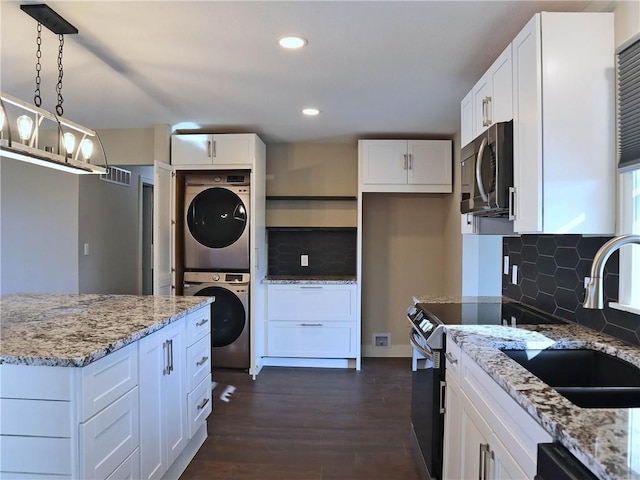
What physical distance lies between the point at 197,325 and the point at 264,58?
5.22 feet

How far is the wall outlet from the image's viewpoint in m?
4.47

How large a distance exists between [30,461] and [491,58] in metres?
2.76

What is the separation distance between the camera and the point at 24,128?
1895 millimetres

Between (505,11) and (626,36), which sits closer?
(626,36)

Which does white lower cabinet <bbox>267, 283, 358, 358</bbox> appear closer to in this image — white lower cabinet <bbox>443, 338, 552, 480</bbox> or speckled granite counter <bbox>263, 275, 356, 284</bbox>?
speckled granite counter <bbox>263, 275, 356, 284</bbox>

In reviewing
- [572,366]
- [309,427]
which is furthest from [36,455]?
[572,366]

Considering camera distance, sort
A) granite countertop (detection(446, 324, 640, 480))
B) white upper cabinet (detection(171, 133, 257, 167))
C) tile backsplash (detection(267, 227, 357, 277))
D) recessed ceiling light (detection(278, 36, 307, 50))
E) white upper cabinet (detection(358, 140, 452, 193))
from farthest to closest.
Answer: tile backsplash (detection(267, 227, 357, 277)) → white upper cabinet (detection(358, 140, 452, 193)) → white upper cabinet (detection(171, 133, 257, 167)) → recessed ceiling light (detection(278, 36, 307, 50)) → granite countertop (detection(446, 324, 640, 480))

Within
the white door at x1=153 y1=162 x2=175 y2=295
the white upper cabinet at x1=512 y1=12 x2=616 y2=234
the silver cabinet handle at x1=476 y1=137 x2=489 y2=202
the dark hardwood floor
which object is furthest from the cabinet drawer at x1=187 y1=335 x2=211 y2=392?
the white upper cabinet at x1=512 y1=12 x2=616 y2=234

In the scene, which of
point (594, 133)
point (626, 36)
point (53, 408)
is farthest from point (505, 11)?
point (53, 408)

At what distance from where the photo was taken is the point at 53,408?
55.3 inches

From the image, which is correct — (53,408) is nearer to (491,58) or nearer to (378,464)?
(378,464)

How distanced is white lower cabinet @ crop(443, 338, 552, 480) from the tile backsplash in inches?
106

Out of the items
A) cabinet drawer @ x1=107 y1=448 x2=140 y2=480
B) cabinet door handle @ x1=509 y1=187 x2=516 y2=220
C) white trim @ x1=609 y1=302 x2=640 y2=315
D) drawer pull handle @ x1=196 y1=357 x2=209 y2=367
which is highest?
cabinet door handle @ x1=509 y1=187 x2=516 y2=220

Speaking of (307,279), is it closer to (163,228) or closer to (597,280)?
(163,228)
